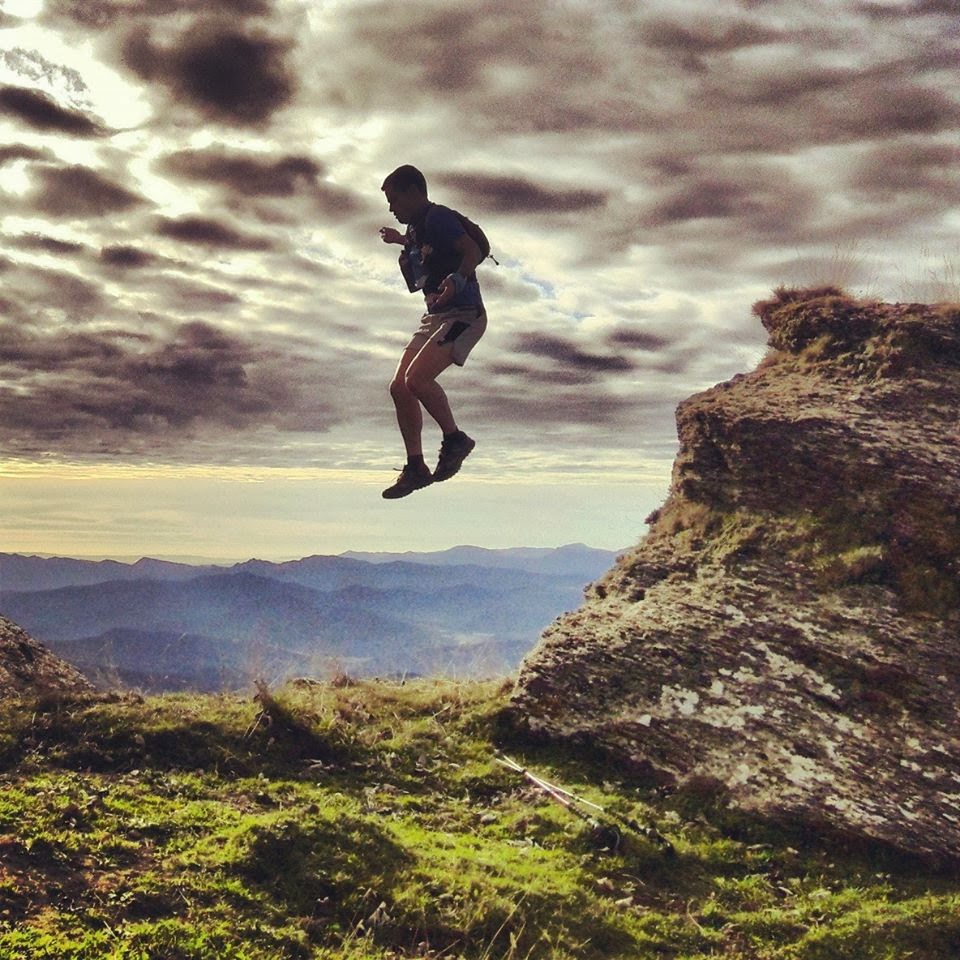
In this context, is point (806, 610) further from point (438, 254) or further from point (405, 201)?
point (405, 201)

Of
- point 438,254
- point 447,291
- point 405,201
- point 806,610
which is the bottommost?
point 806,610

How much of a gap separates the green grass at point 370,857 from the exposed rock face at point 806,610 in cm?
65

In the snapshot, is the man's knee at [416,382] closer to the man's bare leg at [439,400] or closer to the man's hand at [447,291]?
the man's bare leg at [439,400]

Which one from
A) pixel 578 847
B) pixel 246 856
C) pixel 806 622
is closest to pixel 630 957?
pixel 578 847

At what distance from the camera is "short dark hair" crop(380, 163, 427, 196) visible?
748cm

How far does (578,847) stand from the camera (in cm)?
835

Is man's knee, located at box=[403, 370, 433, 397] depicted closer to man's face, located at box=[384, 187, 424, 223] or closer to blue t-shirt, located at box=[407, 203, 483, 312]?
blue t-shirt, located at box=[407, 203, 483, 312]

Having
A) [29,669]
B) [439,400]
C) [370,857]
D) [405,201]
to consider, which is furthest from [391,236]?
[29,669]

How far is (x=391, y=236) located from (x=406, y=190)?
1.58ft

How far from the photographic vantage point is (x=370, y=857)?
23.2 ft

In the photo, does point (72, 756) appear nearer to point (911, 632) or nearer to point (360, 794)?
point (360, 794)

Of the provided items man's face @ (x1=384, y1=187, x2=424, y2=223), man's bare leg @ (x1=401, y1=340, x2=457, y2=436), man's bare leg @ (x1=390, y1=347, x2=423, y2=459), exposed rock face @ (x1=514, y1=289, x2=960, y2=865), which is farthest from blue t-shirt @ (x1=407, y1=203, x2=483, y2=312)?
exposed rock face @ (x1=514, y1=289, x2=960, y2=865)

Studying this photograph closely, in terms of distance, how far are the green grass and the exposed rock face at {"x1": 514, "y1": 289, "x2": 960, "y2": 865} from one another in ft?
2.14

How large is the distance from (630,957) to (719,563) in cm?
609
